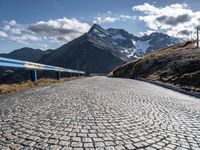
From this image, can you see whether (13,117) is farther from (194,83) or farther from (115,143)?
(194,83)

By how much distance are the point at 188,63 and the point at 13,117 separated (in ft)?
90.7

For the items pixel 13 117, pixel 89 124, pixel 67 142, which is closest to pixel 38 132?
pixel 67 142

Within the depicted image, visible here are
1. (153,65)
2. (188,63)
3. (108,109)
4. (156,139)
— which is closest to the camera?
(156,139)

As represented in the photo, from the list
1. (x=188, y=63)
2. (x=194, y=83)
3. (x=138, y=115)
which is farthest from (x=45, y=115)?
(x=188, y=63)

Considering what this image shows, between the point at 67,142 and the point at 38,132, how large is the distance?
3.54ft

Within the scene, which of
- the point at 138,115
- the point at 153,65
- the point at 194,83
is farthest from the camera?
the point at 153,65

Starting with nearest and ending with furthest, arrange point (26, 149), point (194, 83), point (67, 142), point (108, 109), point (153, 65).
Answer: point (26, 149) < point (67, 142) < point (108, 109) < point (194, 83) < point (153, 65)

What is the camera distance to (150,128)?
7.14 metres

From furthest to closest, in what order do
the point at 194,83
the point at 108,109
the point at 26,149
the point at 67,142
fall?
the point at 194,83 < the point at 108,109 < the point at 67,142 < the point at 26,149

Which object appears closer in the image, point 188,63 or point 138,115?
point 138,115

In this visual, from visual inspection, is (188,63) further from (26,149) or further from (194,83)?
(26,149)

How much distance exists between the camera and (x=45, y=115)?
8.36 metres

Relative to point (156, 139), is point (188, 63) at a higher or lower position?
higher

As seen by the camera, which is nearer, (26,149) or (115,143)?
(26,149)
